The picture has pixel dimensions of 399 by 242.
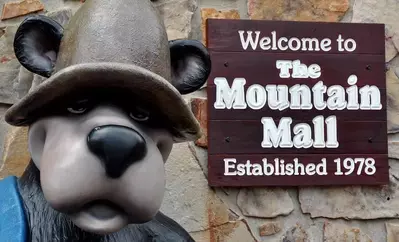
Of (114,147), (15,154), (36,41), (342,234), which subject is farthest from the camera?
(342,234)

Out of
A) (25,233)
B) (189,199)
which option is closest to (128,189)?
(25,233)

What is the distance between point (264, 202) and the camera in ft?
4.32

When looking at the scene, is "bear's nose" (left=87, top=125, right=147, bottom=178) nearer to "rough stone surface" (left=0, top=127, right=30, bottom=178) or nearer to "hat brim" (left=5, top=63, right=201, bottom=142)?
"hat brim" (left=5, top=63, right=201, bottom=142)

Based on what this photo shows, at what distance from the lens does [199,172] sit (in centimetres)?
129

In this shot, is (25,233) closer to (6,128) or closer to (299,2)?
(6,128)

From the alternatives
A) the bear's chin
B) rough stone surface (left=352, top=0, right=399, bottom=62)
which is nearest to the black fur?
the bear's chin

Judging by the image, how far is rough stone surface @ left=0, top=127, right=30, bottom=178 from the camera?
1.23 metres

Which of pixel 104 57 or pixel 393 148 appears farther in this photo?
pixel 393 148

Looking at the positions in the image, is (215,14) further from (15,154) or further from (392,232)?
(392,232)

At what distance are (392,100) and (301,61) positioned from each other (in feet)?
0.86

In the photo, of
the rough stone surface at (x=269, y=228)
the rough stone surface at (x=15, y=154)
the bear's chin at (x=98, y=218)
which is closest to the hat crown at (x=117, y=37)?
the bear's chin at (x=98, y=218)

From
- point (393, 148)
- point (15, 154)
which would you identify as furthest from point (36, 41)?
point (393, 148)

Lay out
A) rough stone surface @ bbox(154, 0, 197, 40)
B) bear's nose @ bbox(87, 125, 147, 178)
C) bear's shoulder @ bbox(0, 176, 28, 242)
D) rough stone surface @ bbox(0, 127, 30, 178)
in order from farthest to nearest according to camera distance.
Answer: rough stone surface @ bbox(154, 0, 197, 40)
rough stone surface @ bbox(0, 127, 30, 178)
bear's shoulder @ bbox(0, 176, 28, 242)
bear's nose @ bbox(87, 125, 147, 178)

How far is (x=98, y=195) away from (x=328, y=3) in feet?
3.28
